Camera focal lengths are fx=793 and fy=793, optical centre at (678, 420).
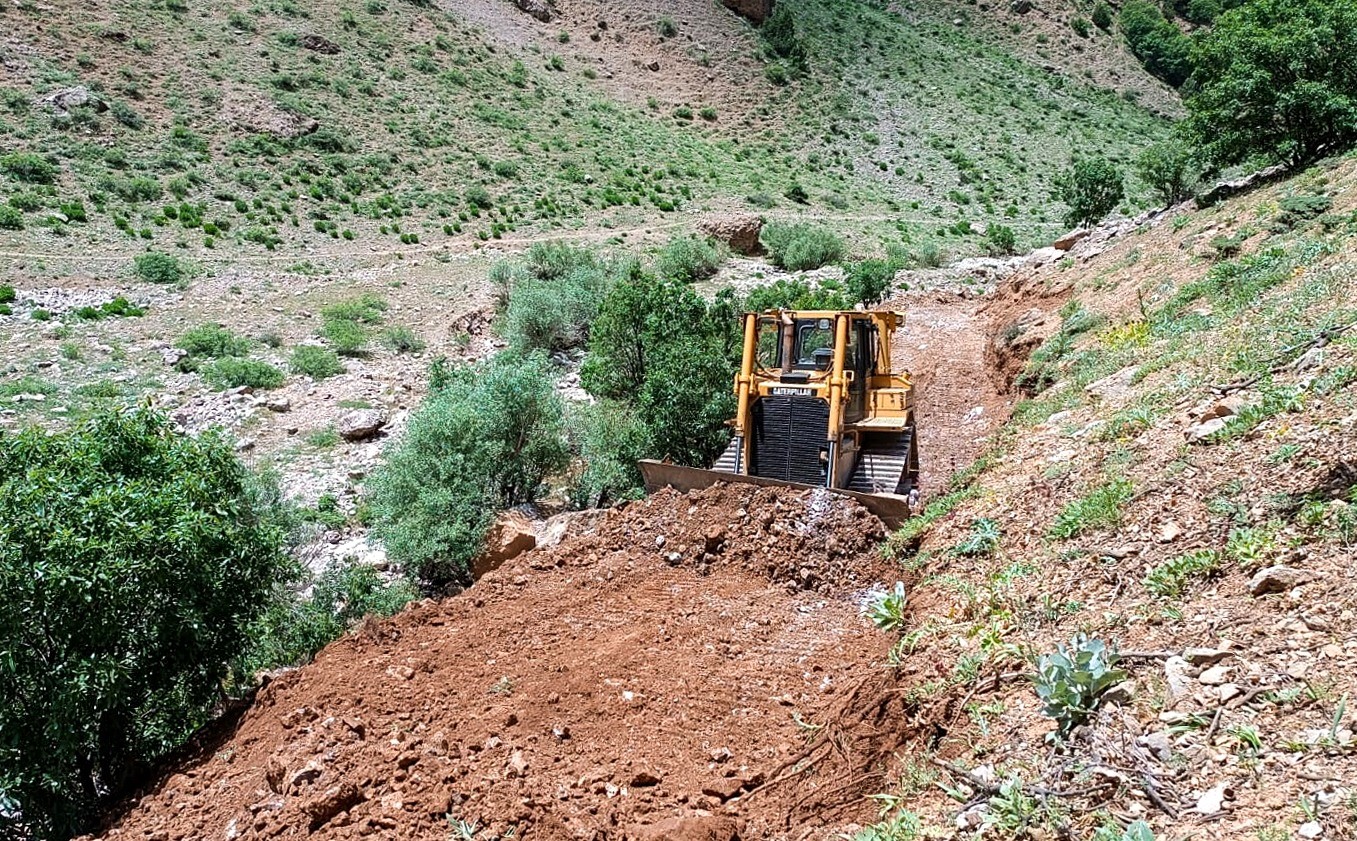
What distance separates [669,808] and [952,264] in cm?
3056

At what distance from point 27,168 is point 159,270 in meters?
10.4

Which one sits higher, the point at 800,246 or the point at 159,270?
the point at 800,246

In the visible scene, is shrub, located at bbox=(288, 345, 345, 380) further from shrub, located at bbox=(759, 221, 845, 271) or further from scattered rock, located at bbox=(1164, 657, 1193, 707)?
shrub, located at bbox=(759, 221, 845, 271)

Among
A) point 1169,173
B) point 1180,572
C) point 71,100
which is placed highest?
point 71,100

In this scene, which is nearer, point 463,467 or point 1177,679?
point 1177,679

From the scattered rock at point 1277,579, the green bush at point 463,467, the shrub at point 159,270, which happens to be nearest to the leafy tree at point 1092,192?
the green bush at point 463,467

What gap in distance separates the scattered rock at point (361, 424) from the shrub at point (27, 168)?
70.1ft

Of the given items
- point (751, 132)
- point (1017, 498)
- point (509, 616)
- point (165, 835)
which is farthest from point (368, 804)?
point (751, 132)

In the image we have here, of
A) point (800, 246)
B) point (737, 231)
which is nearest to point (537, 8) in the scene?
point (737, 231)

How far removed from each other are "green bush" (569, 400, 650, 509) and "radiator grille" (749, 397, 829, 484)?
106 inches

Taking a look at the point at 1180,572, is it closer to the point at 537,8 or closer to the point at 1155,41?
the point at 537,8

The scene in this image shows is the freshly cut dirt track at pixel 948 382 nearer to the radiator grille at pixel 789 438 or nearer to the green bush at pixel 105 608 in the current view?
the radiator grille at pixel 789 438

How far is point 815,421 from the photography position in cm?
921

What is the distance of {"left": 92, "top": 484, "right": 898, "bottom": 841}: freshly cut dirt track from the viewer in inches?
182
